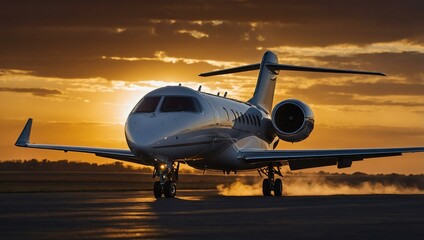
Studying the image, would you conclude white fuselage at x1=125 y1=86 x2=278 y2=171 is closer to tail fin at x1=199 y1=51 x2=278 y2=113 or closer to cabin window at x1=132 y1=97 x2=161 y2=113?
cabin window at x1=132 y1=97 x2=161 y2=113

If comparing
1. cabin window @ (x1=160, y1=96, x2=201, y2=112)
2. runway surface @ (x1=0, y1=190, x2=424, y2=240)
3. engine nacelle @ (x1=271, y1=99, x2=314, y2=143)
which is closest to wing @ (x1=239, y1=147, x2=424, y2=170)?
engine nacelle @ (x1=271, y1=99, x2=314, y2=143)

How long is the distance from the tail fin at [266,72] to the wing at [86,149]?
1031 cm

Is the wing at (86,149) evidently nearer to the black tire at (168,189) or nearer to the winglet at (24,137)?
the winglet at (24,137)

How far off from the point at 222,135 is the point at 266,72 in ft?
40.0

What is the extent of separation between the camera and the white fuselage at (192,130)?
28672 mm

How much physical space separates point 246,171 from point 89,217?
2239 cm

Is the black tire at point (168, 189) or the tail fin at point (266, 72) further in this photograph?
the tail fin at point (266, 72)

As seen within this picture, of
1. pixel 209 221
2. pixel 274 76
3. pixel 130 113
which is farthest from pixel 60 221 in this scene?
pixel 274 76

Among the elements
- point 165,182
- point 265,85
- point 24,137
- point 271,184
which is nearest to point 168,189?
point 165,182

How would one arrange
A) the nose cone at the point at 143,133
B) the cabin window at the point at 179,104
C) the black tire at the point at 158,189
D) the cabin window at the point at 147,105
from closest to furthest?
the nose cone at the point at 143,133 → the black tire at the point at 158,189 → the cabin window at the point at 147,105 → the cabin window at the point at 179,104

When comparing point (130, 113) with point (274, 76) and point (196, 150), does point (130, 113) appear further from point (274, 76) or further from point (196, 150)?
point (274, 76)

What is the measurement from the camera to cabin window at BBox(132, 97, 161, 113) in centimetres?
3030

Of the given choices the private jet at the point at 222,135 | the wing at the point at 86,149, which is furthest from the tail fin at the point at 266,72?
the wing at the point at 86,149

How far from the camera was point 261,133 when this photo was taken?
41.6 meters
